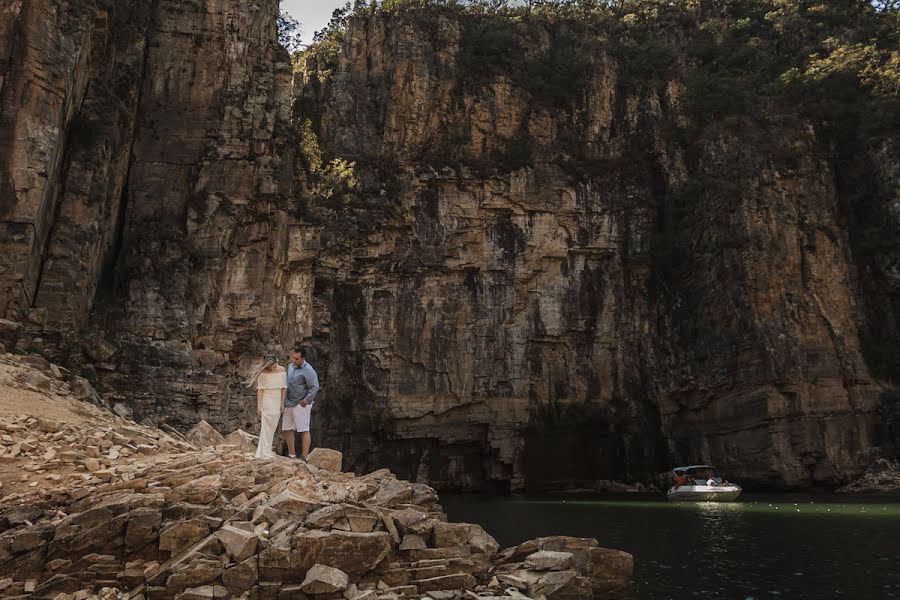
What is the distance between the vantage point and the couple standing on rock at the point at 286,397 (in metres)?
12.0

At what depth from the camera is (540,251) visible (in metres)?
42.6

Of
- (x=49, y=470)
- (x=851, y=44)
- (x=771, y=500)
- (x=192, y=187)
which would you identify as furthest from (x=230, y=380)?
(x=851, y=44)

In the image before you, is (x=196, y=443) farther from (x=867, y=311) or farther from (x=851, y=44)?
(x=851, y=44)

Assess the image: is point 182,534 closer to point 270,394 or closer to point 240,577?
point 240,577

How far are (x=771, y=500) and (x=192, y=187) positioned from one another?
27.8 m

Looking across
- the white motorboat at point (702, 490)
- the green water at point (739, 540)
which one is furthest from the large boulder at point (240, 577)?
the white motorboat at point (702, 490)

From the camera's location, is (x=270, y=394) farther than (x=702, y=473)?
No

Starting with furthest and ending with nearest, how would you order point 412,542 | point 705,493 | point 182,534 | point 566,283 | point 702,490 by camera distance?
point 566,283, point 702,490, point 705,493, point 412,542, point 182,534

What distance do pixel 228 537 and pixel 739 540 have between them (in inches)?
540

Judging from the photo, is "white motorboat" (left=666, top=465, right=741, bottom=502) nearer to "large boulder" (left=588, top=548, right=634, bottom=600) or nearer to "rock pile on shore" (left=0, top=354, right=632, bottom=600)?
"large boulder" (left=588, top=548, right=634, bottom=600)

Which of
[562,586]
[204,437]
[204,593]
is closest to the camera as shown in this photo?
[204,593]

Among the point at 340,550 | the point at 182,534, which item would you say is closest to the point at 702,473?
the point at 340,550

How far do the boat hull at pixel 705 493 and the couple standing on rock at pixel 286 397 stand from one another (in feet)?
82.7

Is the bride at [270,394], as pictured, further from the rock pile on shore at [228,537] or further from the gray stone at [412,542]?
the gray stone at [412,542]
